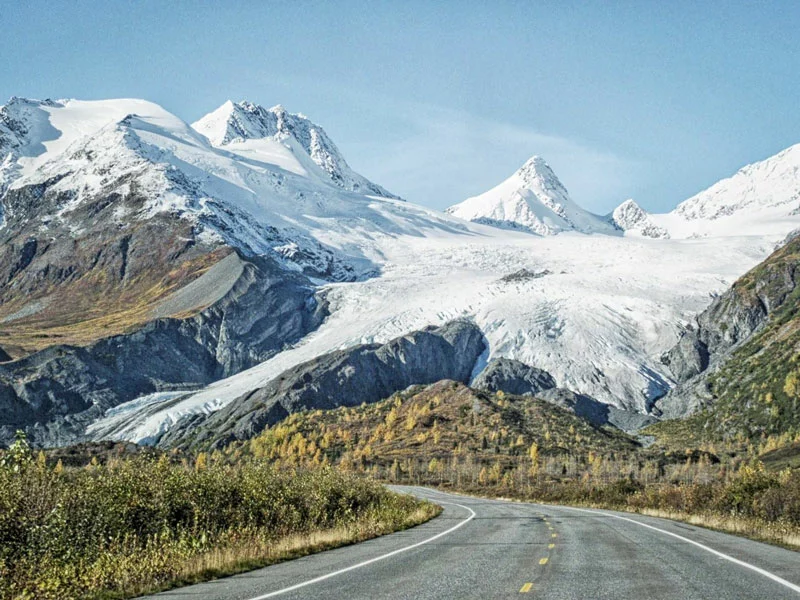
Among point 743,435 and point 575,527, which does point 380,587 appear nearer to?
point 575,527

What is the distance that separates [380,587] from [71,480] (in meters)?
11.0

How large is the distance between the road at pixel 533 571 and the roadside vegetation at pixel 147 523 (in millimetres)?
1409

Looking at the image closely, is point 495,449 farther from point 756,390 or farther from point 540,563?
point 540,563

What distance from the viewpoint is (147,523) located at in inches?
907

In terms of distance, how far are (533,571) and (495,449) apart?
4714 inches

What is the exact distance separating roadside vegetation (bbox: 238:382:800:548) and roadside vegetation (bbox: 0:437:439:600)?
3807cm

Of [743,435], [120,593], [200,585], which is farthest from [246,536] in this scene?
[743,435]

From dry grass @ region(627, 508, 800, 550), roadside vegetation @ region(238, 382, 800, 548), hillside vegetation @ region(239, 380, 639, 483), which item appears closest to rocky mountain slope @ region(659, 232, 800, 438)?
roadside vegetation @ region(238, 382, 800, 548)

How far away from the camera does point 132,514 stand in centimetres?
2275

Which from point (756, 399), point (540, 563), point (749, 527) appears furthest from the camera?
point (756, 399)

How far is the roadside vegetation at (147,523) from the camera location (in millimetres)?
16766

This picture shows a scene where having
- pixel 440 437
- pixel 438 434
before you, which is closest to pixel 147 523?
pixel 440 437

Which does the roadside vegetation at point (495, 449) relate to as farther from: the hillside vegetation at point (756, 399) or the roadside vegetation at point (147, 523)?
the roadside vegetation at point (147, 523)

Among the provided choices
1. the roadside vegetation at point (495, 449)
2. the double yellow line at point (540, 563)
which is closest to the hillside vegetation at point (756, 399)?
the roadside vegetation at point (495, 449)
